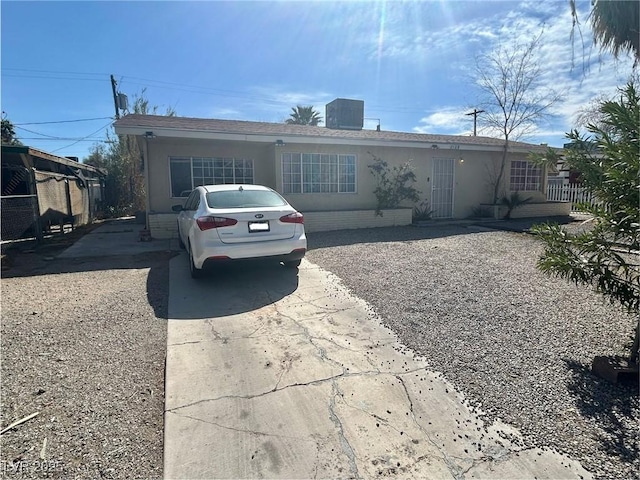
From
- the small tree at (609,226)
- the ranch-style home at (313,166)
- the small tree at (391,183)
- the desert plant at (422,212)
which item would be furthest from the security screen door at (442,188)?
the small tree at (609,226)

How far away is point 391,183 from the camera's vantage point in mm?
12914

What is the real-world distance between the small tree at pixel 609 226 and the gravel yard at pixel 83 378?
11.1 feet

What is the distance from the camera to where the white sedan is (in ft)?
17.8

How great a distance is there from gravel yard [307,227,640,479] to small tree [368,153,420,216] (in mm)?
5218

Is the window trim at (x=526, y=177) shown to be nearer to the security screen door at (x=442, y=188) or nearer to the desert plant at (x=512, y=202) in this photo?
the desert plant at (x=512, y=202)

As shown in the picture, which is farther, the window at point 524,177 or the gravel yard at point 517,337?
the window at point 524,177

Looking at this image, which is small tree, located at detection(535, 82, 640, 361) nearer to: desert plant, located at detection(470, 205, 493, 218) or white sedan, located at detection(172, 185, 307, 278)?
white sedan, located at detection(172, 185, 307, 278)

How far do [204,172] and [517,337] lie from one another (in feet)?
33.4

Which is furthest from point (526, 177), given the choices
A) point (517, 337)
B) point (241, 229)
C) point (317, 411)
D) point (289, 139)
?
point (317, 411)

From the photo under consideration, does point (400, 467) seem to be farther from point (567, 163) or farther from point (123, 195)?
point (123, 195)

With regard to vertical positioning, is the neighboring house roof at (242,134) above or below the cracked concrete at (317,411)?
above

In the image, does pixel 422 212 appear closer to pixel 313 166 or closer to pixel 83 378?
pixel 313 166

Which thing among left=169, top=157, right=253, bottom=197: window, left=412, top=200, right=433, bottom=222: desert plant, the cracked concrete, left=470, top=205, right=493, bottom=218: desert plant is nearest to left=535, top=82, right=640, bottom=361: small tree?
the cracked concrete

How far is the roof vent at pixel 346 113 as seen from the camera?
17250 mm
